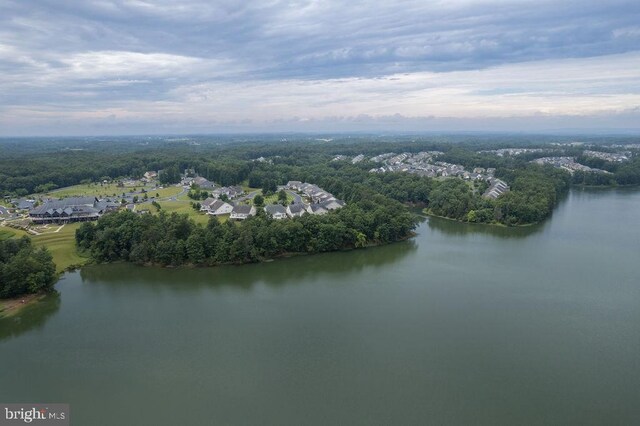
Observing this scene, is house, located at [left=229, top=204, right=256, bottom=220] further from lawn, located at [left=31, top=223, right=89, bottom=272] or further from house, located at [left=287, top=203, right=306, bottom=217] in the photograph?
lawn, located at [left=31, top=223, right=89, bottom=272]

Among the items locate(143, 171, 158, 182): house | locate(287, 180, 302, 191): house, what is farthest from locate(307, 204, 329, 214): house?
locate(143, 171, 158, 182): house

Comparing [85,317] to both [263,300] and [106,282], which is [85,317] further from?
[263,300]

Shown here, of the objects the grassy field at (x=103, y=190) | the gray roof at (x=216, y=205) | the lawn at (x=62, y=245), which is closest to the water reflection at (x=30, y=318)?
the lawn at (x=62, y=245)

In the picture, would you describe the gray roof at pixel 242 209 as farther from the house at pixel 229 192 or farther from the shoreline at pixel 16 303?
the shoreline at pixel 16 303

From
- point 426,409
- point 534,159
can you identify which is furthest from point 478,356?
point 534,159

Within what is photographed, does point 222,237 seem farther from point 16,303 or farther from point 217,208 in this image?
point 217,208

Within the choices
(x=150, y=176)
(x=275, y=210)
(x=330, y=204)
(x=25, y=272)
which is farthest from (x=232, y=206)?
(x=150, y=176)
